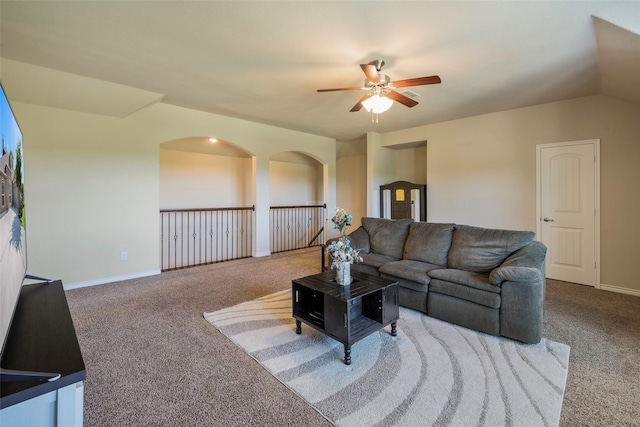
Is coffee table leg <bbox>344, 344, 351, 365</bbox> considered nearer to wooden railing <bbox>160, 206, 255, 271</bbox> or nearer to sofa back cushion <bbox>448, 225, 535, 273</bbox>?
sofa back cushion <bbox>448, 225, 535, 273</bbox>

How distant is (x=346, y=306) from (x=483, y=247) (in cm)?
185

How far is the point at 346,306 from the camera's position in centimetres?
216

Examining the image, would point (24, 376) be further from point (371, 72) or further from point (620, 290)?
point (620, 290)

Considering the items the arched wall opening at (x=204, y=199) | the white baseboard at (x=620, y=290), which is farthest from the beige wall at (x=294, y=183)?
the white baseboard at (x=620, y=290)

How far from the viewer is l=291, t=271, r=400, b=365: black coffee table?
7.23ft

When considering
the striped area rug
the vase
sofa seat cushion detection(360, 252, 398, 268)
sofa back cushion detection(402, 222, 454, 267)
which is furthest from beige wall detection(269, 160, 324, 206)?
the vase

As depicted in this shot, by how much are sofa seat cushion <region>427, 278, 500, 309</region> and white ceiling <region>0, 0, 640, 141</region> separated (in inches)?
88.9

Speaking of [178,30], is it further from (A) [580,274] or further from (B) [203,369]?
(A) [580,274]

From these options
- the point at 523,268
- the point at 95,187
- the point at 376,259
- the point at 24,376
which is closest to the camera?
the point at 24,376

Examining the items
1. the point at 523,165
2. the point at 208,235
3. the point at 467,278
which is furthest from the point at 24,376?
the point at 208,235

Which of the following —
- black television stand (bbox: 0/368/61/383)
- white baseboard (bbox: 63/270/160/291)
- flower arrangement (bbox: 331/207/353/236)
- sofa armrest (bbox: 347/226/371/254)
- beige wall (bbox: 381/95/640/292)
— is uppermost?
beige wall (bbox: 381/95/640/292)

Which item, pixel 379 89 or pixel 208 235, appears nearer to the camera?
pixel 379 89

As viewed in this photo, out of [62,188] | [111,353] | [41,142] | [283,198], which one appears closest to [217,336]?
[111,353]

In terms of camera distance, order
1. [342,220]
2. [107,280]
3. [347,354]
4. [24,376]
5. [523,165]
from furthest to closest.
A: 1. [523,165]
2. [107,280]
3. [342,220]
4. [347,354]
5. [24,376]
